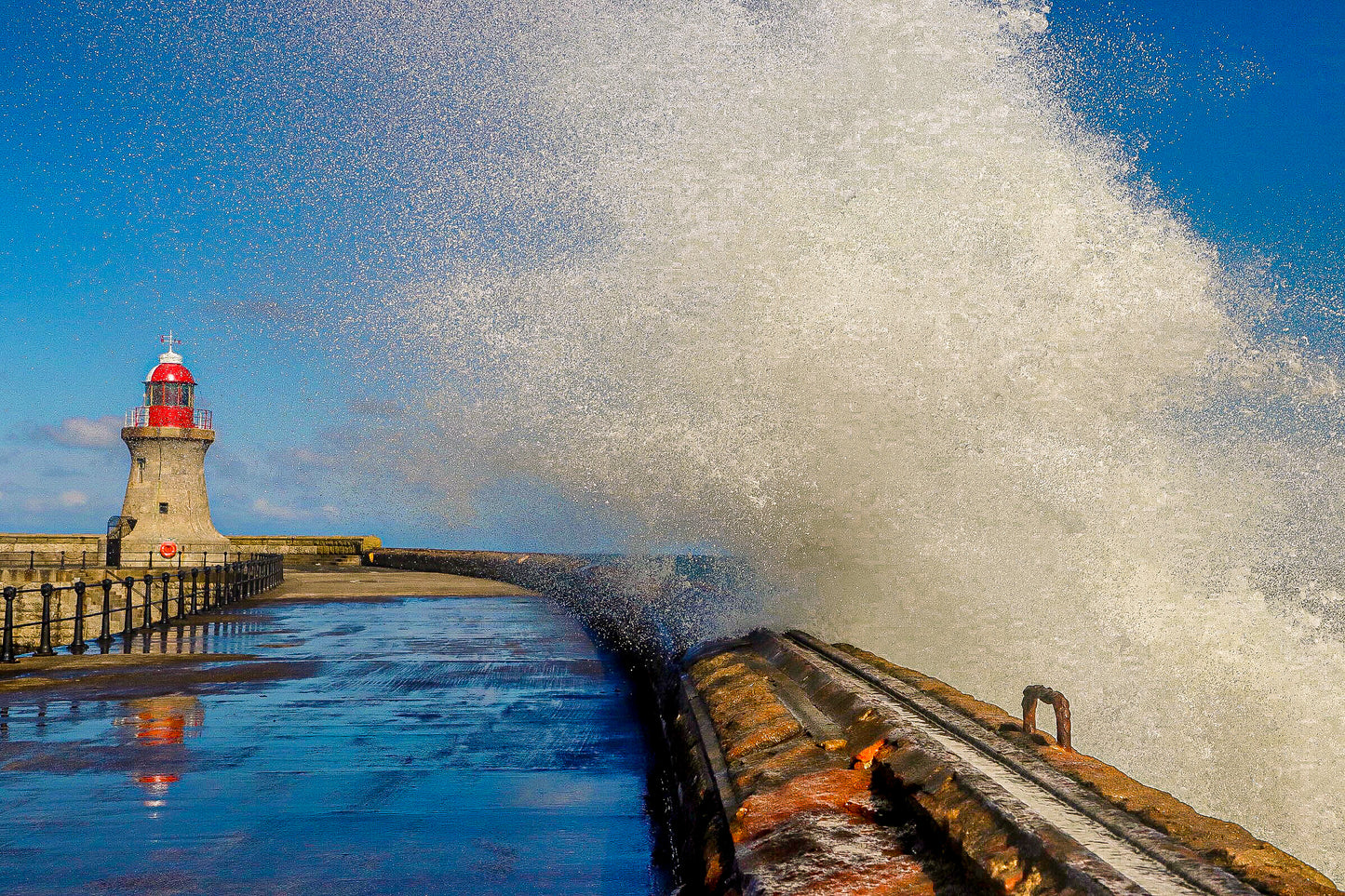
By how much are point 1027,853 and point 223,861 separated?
3.11 m

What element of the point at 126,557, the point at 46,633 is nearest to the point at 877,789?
the point at 46,633

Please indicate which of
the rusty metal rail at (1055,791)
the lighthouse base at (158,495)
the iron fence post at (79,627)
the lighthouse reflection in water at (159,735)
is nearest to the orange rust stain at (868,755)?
the rusty metal rail at (1055,791)

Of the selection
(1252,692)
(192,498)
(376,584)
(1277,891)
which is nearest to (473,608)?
(376,584)

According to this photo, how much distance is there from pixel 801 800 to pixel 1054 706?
1.02 meters

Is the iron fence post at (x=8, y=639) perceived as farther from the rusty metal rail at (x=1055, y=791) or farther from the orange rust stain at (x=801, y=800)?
the orange rust stain at (x=801, y=800)

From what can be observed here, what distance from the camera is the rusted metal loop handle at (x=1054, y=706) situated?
3.90 metres

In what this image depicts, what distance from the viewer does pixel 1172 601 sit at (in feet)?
33.4

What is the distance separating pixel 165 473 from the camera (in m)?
37.2

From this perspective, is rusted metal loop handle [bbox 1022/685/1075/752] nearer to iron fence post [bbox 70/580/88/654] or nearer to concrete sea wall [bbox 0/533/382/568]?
iron fence post [bbox 70/580/88/654]

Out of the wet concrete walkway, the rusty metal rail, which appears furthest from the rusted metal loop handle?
the wet concrete walkway

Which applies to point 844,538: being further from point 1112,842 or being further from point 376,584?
point 376,584

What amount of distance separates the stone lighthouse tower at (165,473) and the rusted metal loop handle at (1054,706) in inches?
1446

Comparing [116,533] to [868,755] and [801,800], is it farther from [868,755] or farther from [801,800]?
[801,800]

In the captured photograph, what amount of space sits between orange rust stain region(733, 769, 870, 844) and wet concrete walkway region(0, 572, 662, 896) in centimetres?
78
